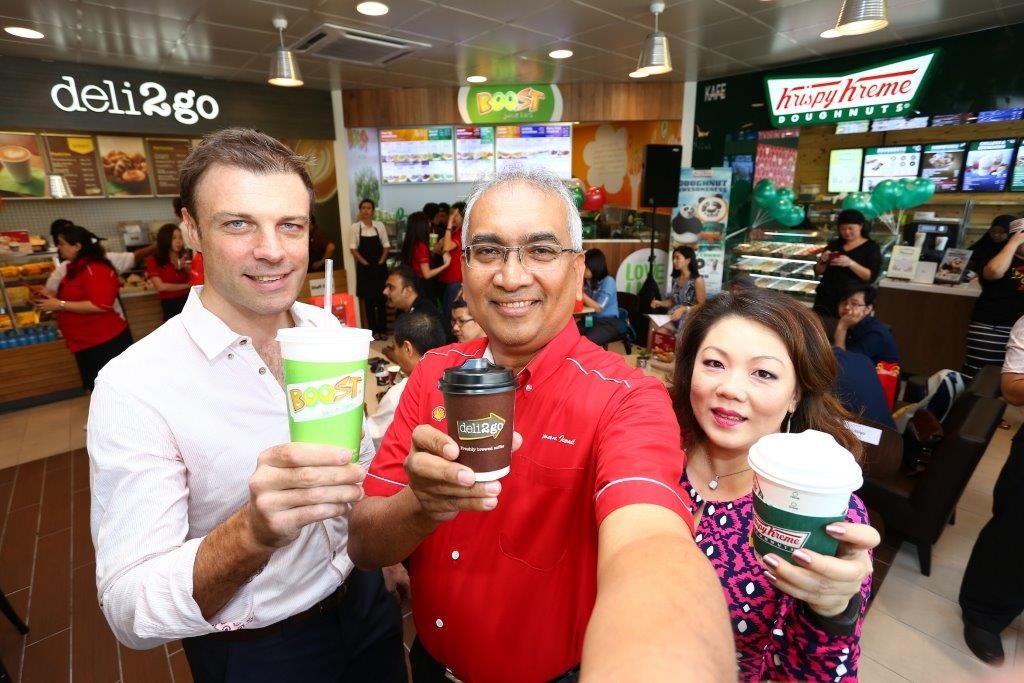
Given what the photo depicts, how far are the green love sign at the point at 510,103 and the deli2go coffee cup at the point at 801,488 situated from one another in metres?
7.64

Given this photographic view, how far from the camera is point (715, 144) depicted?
24.6ft

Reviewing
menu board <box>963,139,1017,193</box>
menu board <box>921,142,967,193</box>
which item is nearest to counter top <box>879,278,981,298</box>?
menu board <box>963,139,1017,193</box>

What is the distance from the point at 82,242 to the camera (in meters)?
4.53

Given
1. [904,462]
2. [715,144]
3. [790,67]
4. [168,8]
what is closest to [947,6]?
[790,67]

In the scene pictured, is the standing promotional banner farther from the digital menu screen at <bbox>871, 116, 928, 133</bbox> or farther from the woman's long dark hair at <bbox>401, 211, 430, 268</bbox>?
the woman's long dark hair at <bbox>401, 211, 430, 268</bbox>

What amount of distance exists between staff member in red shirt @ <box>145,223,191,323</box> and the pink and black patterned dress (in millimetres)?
6099

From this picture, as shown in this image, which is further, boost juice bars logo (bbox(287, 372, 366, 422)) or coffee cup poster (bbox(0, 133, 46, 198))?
coffee cup poster (bbox(0, 133, 46, 198))

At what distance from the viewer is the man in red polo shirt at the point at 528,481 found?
3.22 ft

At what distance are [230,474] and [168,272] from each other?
5.72 meters

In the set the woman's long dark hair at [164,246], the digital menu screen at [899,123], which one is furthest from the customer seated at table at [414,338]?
the digital menu screen at [899,123]

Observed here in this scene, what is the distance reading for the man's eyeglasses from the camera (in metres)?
1.18

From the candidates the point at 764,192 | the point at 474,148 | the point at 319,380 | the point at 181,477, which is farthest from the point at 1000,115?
the point at 181,477

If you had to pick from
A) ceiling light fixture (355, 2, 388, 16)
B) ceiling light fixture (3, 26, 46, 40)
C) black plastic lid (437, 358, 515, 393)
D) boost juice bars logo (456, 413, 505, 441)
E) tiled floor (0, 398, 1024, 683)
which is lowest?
tiled floor (0, 398, 1024, 683)

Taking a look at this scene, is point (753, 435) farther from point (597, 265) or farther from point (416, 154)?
point (416, 154)
